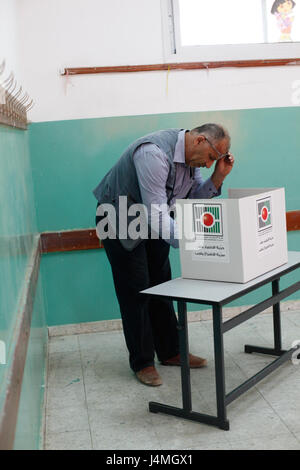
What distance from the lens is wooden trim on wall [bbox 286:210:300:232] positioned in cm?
396

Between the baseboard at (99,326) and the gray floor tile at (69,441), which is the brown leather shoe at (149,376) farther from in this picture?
the baseboard at (99,326)

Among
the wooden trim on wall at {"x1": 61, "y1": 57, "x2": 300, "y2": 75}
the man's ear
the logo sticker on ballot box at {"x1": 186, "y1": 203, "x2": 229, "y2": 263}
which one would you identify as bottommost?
the logo sticker on ballot box at {"x1": 186, "y1": 203, "x2": 229, "y2": 263}

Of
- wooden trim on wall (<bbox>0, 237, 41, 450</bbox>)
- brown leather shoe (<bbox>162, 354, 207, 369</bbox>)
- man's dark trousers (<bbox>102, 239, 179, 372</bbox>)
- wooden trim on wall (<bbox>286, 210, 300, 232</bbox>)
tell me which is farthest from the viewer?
wooden trim on wall (<bbox>286, 210, 300, 232</bbox>)

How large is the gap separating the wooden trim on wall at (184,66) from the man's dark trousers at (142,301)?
119cm

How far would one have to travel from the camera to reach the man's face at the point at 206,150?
267 centimetres

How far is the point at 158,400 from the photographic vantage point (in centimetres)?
277

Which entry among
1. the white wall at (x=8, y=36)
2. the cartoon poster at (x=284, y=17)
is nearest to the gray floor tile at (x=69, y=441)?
the white wall at (x=8, y=36)

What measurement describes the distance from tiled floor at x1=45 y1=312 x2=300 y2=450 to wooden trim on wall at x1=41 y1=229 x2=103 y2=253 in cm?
57

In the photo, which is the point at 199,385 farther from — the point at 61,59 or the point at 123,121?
the point at 61,59

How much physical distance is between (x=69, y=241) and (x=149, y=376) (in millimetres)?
1107

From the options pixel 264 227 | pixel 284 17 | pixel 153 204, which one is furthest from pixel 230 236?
pixel 284 17

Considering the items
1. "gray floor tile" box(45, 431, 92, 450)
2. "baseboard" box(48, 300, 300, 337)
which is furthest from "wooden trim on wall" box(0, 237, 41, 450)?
"baseboard" box(48, 300, 300, 337)

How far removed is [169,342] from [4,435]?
1919 millimetres

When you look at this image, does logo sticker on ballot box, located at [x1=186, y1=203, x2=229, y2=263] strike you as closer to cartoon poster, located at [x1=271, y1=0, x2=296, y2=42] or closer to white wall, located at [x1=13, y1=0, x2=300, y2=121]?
white wall, located at [x1=13, y1=0, x2=300, y2=121]
